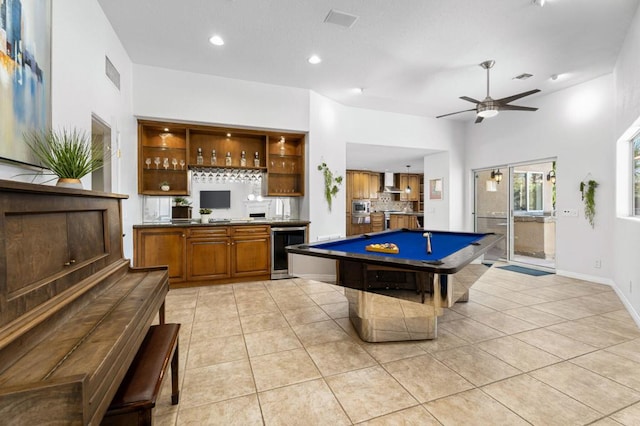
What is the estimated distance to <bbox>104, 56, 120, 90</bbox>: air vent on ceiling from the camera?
3.11 m

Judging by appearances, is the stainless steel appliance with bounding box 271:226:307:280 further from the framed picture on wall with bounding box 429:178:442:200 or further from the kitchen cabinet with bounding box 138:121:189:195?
the framed picture on wall with bounding box 429:178:442:200

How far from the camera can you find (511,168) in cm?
588

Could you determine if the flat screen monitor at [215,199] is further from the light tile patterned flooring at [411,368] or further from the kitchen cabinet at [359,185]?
the kitchen cabinet at [359,185]

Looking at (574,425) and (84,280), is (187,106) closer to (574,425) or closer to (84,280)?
(84,280)

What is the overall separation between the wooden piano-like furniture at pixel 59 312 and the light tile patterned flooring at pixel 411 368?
2.86 ft

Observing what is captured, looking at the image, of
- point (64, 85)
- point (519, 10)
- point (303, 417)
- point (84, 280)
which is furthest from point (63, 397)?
point (519, 10)

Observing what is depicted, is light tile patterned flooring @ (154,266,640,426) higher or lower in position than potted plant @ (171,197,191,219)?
lower

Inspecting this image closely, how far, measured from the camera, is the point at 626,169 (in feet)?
12.9

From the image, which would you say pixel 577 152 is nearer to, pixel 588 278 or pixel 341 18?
pixel 588 278

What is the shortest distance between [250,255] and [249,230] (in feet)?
1.29

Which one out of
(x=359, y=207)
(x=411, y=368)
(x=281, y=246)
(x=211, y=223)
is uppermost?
(x=359, y=207)

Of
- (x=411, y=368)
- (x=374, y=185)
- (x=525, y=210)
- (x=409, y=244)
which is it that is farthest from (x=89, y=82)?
(x=374, y=185)

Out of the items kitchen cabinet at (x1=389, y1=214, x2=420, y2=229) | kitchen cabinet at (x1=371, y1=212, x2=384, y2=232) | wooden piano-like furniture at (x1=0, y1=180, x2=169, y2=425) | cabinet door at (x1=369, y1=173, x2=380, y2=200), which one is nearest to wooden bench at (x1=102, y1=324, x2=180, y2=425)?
wooden piano-like furniture at (x1=0, y1=180, x2=169, y2=425)

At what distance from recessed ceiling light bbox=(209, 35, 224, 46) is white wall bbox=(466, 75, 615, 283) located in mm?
5421
